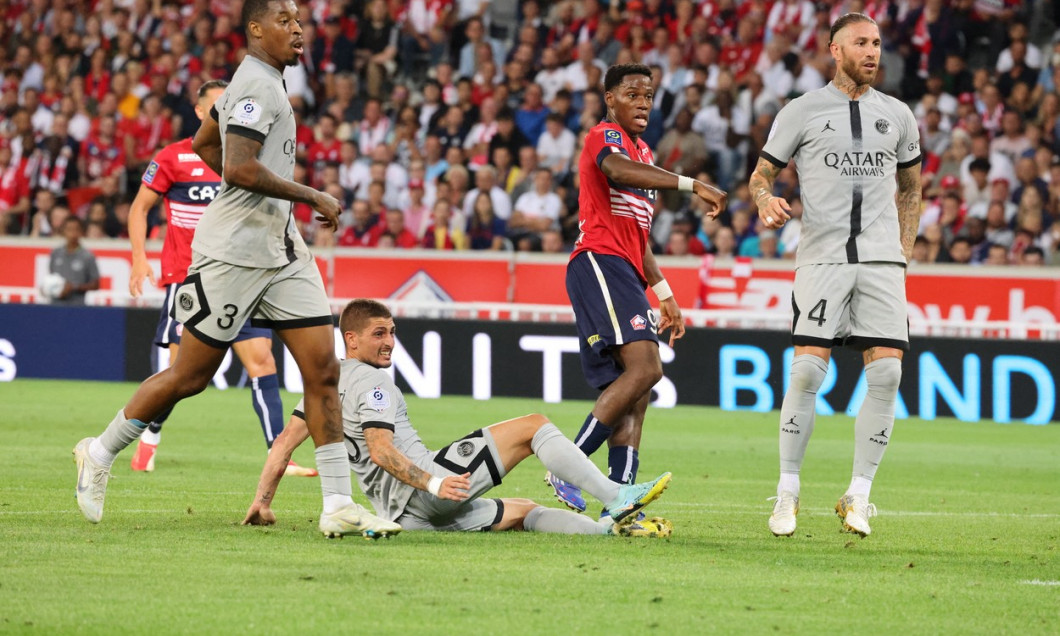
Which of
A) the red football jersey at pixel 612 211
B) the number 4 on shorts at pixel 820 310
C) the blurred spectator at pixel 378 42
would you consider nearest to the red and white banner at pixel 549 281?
the blurred spectator at pixel 378 42

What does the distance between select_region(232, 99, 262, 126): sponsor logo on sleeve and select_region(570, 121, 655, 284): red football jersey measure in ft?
5.70

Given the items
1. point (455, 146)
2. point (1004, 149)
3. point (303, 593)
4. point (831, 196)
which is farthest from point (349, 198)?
point (303, 593)

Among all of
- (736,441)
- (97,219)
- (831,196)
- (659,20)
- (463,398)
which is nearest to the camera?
(831,196)

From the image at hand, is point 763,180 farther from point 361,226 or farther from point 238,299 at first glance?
point 361,226

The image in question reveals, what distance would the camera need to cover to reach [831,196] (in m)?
7.30

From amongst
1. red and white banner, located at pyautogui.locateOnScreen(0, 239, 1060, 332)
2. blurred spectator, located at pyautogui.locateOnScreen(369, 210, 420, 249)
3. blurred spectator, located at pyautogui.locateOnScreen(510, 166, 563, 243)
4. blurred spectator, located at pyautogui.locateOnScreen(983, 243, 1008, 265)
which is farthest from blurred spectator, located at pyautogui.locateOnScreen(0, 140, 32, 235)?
blurred spectator, located at pyautogui.locateOnScreen(983, 243, 1008, 265)

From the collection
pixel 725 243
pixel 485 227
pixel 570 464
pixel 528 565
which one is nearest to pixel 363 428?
pixel 570 464

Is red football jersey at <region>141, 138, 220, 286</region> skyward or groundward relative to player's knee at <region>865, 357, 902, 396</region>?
skyward

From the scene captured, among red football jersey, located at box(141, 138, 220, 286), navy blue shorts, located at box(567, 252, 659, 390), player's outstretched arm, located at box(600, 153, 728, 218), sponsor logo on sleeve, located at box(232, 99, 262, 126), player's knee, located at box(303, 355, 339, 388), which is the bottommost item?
player's knee, located at box(303, 355, 339, 388)

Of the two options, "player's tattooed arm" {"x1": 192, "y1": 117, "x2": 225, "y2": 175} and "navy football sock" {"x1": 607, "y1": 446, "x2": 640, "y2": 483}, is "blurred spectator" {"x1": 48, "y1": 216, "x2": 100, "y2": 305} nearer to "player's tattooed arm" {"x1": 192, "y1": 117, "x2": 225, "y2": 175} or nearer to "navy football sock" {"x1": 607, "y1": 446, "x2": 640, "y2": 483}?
"player's tattooed arm" {"x1": 192, "y1": 117, "x2": 225, "y2": 175}

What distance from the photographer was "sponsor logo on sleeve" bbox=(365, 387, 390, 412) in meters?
6.76

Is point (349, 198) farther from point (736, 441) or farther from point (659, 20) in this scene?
point (736, 441)

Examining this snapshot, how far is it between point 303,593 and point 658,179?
8.99 ft

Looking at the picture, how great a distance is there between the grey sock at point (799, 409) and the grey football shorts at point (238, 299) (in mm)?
2215
